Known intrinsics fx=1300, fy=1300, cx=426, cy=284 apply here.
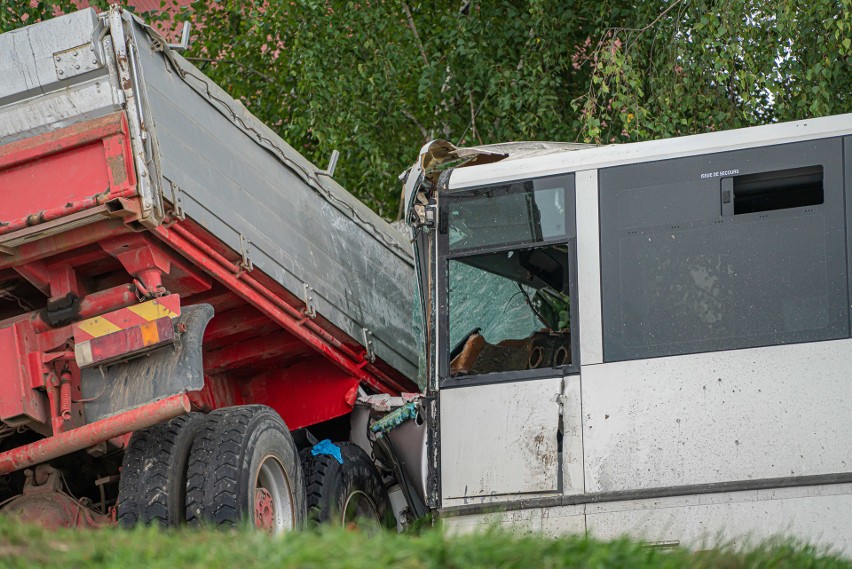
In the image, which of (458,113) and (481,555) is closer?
(481,555)

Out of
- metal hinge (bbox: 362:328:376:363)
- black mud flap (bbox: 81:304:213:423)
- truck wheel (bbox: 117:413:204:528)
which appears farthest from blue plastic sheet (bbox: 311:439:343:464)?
black mud flap (bbox: 81:304:213:423)

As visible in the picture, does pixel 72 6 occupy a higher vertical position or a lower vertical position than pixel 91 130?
higher

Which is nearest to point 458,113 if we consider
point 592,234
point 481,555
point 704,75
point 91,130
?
point 704,75

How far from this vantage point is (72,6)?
13602 mm

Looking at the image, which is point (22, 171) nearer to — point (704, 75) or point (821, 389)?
point (821, 389)

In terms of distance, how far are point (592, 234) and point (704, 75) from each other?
4.51 meters

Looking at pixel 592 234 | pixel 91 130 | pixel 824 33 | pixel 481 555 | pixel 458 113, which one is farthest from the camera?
pixel 458 113

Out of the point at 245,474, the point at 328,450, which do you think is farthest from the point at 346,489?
the point at 245,474

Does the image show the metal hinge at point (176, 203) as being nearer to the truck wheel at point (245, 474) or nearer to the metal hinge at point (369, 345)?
the truck wheel at point (245, 474)

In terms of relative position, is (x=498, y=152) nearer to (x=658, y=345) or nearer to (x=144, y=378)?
(x=658, y=345)

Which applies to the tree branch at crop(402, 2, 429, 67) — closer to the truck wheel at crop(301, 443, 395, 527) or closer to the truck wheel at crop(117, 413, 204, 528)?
the truck wheel at crop(301, 443, 395, 527)

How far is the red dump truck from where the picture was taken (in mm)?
6254

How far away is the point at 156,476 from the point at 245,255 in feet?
4.21

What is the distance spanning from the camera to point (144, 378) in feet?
21.2
